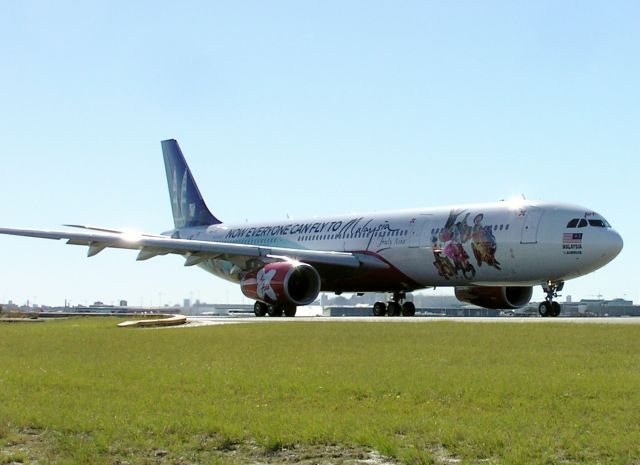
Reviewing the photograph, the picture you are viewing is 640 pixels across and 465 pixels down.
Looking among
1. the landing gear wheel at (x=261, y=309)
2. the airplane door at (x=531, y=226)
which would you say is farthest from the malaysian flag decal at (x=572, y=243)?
the landing gear wheel at (x=261, y=309)

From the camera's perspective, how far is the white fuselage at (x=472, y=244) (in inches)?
1220

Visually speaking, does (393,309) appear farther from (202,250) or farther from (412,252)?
(202,250)

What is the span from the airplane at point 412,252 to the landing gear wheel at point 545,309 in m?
0.05

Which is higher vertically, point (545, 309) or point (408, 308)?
point (408, 308)

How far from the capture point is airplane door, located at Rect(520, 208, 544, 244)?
103 feet

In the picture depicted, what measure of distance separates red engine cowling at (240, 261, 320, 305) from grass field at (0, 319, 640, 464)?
17.3 m

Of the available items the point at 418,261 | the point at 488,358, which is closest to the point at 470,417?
the point at 488,358

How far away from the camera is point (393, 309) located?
3997 centimetres

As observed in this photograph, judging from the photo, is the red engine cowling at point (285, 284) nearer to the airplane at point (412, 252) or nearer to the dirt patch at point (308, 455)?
the airplane at point (412, 252)

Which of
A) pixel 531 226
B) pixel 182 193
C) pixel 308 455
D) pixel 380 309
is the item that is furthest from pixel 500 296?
pixel 308 455

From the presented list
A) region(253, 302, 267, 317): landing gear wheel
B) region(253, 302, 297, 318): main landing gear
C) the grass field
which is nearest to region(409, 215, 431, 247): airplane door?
region(253, 302, 297, 318): main landing gear

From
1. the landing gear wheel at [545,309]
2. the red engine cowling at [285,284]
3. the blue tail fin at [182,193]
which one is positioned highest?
the blue tail fin at [182,193]

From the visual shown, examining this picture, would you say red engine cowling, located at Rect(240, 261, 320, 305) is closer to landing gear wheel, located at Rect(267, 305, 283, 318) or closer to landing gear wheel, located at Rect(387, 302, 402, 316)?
landing gear wheel, located at Rect(267, 305, 283, 318)

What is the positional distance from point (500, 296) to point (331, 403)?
1078 inches
